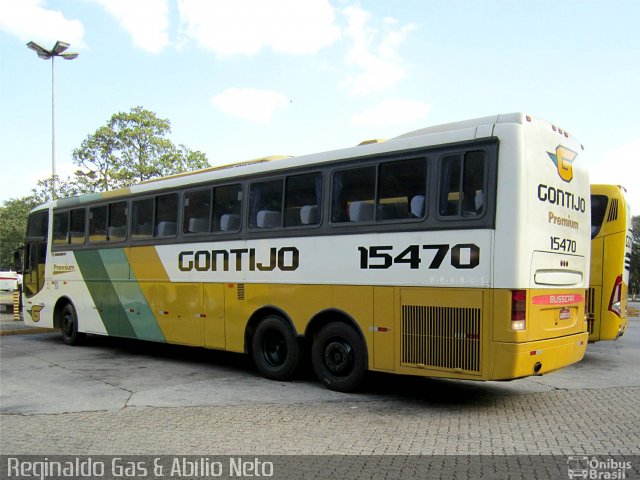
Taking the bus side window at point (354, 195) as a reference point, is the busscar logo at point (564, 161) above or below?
above

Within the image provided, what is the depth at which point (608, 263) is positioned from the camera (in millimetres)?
10711

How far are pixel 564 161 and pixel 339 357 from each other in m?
3.83

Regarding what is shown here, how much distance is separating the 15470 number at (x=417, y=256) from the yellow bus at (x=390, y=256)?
0.05 ft

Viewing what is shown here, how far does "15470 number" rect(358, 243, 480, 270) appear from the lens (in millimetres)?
6645

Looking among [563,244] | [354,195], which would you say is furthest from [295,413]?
[563,244]

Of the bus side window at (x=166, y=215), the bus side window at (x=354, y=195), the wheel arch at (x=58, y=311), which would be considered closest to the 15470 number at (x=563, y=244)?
the bus side window at (x=354, y=195)

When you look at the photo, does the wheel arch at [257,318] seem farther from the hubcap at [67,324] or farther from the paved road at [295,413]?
the hubcap at [67,324]

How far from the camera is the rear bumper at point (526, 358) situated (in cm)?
634

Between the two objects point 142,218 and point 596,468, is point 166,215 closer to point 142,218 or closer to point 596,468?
point 142,218

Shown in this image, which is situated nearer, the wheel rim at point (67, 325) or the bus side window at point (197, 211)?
the bus side window at point (197, 211)

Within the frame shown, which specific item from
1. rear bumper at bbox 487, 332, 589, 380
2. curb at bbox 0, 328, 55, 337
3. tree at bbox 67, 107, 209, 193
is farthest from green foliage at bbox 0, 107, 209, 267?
rear bumper at bbox 487, 332, 589, 380

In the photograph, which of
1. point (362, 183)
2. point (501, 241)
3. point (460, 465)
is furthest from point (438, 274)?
point (460, 465)

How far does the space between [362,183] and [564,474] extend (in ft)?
14.0

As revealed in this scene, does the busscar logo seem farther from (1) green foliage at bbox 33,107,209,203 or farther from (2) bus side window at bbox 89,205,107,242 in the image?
(1) green foliage at bbox 33,107,209,203
